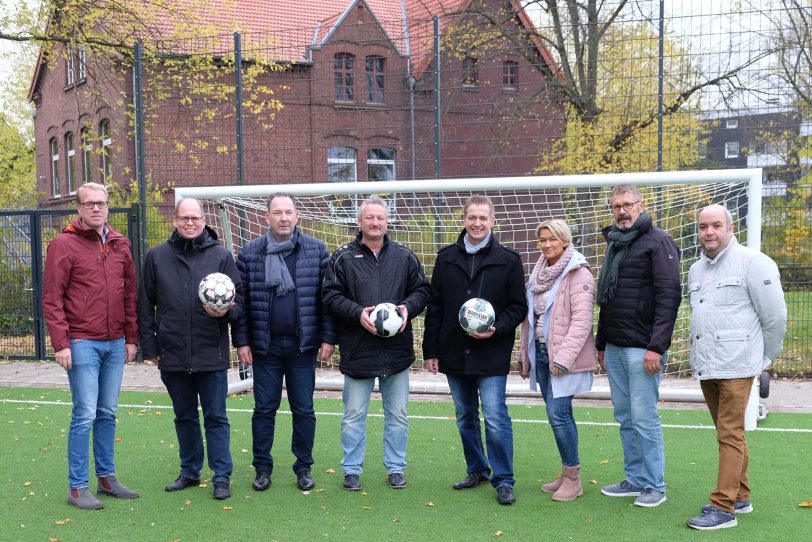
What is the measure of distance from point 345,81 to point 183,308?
765 centimetres

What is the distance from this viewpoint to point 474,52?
12.2 metres

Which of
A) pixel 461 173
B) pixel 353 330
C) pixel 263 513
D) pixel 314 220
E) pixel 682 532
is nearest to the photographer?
pixel 682 532

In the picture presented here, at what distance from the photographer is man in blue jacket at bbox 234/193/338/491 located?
5340mm

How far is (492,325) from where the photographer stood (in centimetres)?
504

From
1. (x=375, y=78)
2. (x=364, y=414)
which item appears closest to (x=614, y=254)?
(x=364, y=414)

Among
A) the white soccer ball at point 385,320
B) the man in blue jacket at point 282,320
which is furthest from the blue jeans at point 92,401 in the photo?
the white soccer ball at point 385,320

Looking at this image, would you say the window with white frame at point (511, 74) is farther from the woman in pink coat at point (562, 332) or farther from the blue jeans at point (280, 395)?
the blue jeans at point (280, 395)

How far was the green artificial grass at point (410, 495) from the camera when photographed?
15.3ft

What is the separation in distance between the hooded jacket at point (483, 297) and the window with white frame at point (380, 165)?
5777 millimetres

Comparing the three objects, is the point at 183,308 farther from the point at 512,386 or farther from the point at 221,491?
the point at 512,386

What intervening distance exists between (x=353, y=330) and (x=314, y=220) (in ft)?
12.4

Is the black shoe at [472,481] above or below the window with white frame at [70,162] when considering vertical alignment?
below

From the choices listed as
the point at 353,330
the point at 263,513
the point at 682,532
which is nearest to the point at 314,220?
the point at 353,330

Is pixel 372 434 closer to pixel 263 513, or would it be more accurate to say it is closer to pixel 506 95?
pixel 263 513
